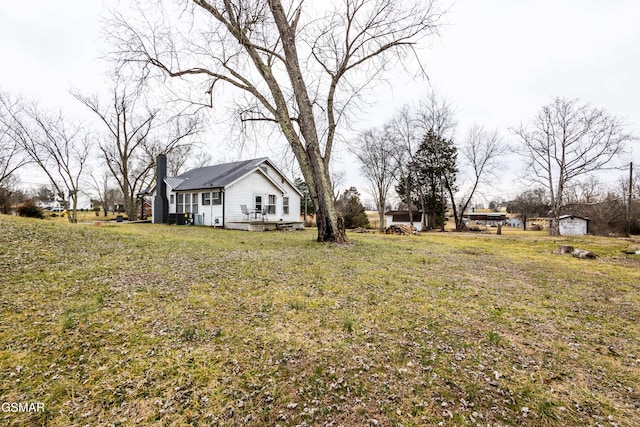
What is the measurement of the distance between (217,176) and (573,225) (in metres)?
36.6

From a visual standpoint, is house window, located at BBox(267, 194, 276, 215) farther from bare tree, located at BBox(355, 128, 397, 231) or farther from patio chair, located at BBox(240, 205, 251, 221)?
bare tree, located at BBox(355, 128, 397, 231)

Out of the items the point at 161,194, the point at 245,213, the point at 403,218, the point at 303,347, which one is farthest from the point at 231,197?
the point at 403,218

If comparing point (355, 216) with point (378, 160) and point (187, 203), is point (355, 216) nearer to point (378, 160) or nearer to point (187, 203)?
point (378, 160)

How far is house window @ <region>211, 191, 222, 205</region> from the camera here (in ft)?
64.6

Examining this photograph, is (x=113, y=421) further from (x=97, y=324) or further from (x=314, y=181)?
(x=314, y=181)

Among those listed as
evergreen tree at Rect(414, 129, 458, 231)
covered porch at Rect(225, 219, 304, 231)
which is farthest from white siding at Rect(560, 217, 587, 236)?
covered porch at Rect(225, 219, 304, 231)

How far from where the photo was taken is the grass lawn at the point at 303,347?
2.41m

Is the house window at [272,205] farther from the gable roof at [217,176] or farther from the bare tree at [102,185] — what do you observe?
the bare tree at [102,185]

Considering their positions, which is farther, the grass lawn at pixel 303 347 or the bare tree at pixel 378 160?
the bare tree at pixel 378 160

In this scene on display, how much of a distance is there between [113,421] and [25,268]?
4.99m

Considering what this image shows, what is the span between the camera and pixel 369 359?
10.2 ft

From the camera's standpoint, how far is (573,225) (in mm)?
29641

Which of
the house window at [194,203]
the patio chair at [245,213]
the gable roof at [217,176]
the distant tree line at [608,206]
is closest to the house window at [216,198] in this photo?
the gable roof at [217,176]

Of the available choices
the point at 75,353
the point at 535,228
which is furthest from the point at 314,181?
the point at 535,228
